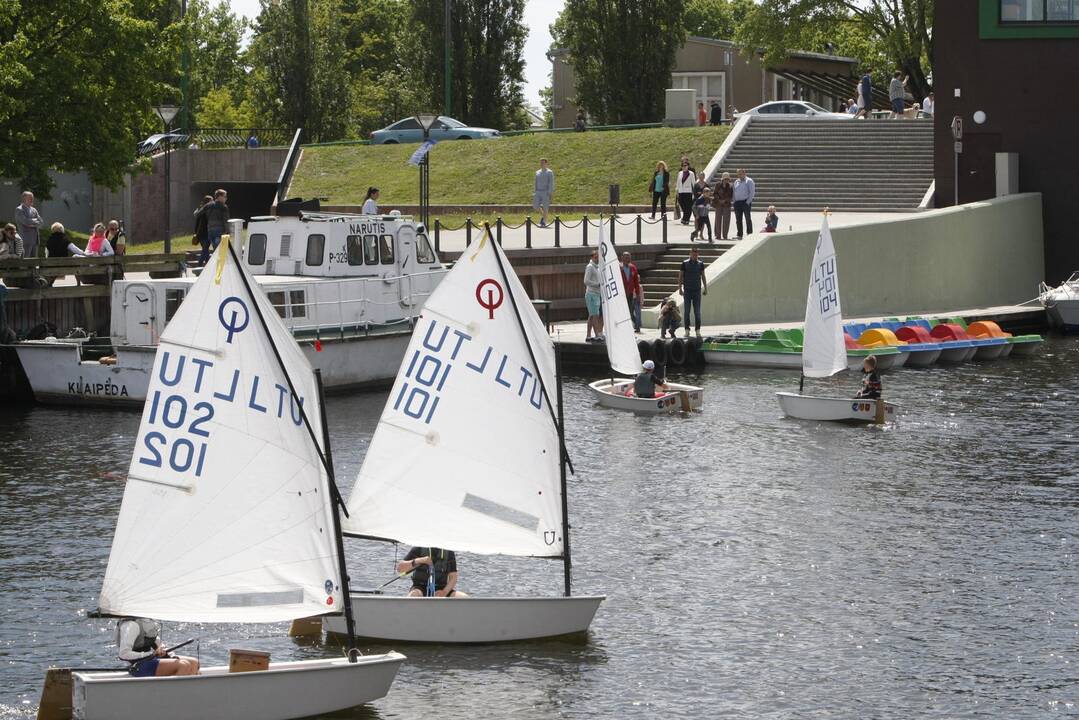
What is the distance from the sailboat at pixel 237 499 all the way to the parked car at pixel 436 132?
198 feet

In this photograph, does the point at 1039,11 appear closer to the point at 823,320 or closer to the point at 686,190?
the point at 686,190

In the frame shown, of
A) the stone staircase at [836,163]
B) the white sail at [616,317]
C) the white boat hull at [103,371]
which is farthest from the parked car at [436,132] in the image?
the white boat hull at [103,371]

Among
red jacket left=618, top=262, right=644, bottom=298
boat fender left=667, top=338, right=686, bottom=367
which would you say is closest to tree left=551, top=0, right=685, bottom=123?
red jacket left=618, top=262, right=644, bottom=298

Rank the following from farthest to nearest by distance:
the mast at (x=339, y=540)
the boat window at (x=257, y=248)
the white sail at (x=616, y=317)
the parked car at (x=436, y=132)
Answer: the parked car at (x=436, y=132)
the boat window at (x=257, y=248)
the white sail at (x=616, y=317)
the mast at (x=339, y=540)

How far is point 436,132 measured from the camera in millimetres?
78500

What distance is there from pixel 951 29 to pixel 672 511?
3715cm

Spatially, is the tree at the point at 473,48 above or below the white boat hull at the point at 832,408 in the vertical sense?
above

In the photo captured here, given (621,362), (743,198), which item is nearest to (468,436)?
(621,362)

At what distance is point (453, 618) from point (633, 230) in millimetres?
39118

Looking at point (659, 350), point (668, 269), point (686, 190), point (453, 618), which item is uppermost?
point (686, 190)

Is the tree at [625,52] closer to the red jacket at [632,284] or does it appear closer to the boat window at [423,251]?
the red jacket at [632,284]

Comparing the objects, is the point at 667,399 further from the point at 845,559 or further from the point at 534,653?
the point at 534,653

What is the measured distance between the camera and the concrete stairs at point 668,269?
2089 inches

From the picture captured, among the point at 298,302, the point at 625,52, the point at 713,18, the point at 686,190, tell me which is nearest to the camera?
the point at 298,302
